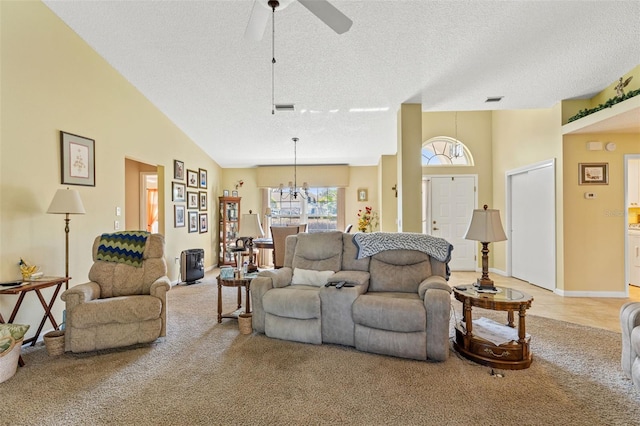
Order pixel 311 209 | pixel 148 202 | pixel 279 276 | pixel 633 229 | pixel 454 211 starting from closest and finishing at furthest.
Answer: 1. pixel 279 276
2. pixel 633 229
3. pixel 454 211
4. pixel 148 202
5. pixel 311 209

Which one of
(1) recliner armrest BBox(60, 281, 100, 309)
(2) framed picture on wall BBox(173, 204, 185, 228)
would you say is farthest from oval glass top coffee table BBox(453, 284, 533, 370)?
(2) framed picture on wall BBox(173, 204, 185, 228)

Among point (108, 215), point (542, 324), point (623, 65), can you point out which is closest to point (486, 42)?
point (623, 65)

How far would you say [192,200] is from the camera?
6289 mm

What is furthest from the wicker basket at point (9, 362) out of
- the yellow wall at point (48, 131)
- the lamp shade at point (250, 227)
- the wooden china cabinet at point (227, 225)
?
the wooden china cabinet at point (227, 225)

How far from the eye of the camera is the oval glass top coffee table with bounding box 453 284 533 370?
250 centimetres

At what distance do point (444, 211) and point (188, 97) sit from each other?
5174 mm

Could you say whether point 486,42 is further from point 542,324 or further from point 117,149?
point 117,149

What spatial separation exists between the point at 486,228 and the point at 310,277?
177 cm

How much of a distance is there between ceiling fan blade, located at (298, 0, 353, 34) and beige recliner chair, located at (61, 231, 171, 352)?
8.80 ft

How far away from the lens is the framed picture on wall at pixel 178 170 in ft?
18.4

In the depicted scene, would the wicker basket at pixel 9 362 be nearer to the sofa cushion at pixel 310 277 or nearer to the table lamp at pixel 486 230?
the sofa cushion at pixel 310 277

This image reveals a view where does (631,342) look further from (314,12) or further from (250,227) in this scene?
(250,227)

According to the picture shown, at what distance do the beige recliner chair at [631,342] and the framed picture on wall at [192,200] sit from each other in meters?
6.15

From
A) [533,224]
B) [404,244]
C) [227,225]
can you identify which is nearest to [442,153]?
[533,224]
